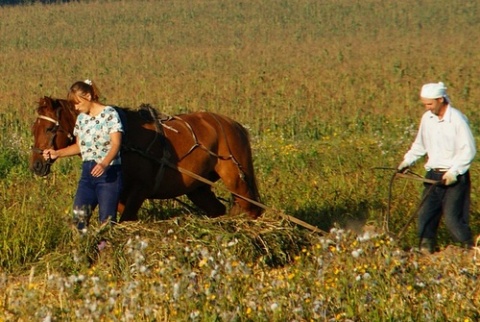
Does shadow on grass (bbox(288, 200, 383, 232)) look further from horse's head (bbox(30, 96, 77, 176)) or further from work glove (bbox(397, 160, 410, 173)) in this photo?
horse's head (bbox(30, 96, 77, 176))

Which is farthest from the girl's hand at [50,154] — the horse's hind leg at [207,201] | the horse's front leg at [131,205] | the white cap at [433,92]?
the white cap at [433,92]

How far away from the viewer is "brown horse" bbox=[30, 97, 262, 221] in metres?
8.86

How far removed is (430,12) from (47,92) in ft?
91.2

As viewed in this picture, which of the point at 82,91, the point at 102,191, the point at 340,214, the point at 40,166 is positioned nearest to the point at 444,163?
the point at 340,214

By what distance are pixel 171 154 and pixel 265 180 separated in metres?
2.97

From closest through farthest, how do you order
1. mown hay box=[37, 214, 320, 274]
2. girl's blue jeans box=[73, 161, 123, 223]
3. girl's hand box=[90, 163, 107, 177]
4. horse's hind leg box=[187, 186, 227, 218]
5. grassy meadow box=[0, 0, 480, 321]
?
1. grassy meadow box=[0, 0, 480, 321]
2. mown hay box=[37, 214, 320, 274]
3. girl's hand box=[90, 163, 107, 177]
4. girl's blue jeans box=[73, 161, 123, 223]
5. horse's hind leg box=[187, 186, 227, 218]

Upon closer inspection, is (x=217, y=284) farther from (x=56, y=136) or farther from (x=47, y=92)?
(x=47, y=92)

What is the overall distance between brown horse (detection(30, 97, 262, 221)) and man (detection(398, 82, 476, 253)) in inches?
71.6

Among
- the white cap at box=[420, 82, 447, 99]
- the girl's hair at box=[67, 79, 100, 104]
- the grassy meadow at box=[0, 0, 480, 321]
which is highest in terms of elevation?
the white cap at box=[420, 82, 447, 99]

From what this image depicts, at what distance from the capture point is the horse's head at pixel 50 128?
883 cm

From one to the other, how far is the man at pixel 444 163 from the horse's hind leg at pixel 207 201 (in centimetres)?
220

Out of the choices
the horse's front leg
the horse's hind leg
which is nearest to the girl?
the horse's front leg

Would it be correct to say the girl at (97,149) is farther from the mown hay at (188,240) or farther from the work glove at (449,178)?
the work glove at (449,178)

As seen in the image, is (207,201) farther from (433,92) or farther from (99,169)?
(433,92)
